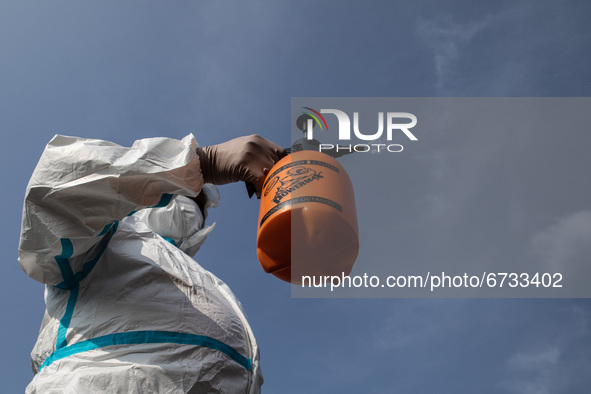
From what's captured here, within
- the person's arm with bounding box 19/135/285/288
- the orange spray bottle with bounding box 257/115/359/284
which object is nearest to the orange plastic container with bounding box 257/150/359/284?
the orange spray bottle with bounding box 257/115/359/284

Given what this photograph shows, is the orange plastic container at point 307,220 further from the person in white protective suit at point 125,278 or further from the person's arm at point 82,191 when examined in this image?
the person's arm at point 82,191

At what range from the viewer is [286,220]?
1.37 m

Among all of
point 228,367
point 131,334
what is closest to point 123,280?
point 131,334

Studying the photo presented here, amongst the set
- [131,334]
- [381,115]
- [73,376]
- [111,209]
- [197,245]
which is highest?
[381,115]

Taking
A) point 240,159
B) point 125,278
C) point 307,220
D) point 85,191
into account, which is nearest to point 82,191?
point 85,191

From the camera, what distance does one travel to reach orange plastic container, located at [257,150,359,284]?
1.35 metres

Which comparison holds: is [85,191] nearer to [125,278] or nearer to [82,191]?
[82,191]

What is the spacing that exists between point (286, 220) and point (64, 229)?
63cm

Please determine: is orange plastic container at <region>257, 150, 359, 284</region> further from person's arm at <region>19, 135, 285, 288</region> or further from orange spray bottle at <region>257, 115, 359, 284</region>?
person's arm at <region>19, 135, 285, 288</region>

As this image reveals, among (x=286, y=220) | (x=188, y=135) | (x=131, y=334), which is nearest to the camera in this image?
(x=286, y=220)

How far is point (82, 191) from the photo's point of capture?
1368 mm

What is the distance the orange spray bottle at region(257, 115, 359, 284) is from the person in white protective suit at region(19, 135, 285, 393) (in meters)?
0.17

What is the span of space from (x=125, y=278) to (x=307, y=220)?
662 mm

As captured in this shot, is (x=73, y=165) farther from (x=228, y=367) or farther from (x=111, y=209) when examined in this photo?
(x=228, y=367)
